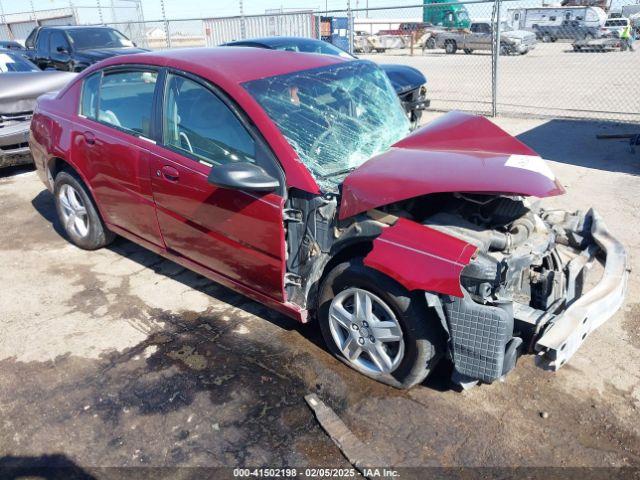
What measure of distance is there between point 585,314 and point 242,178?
5.97ft

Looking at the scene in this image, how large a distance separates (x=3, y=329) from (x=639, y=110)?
37.0 ft

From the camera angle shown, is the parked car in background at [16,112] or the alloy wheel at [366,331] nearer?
the alloy wheel at [366,331]

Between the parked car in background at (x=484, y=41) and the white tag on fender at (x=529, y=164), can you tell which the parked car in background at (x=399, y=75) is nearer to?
the white tag on fender at (x=529, y=164)

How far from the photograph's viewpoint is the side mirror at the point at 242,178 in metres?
2.75

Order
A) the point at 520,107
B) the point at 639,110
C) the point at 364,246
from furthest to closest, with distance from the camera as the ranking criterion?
the point at 520,107 → the point at 639,110 → the point at 364,246

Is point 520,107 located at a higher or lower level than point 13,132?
lower

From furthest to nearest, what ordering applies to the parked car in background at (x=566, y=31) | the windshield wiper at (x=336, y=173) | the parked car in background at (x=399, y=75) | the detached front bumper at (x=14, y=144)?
the parked car in background at (x=566, y=31), the parked car in background at (x=399, y=75), the detached front bumper at (x=14, y=144), the windshield wiper at (x=336, y=173)

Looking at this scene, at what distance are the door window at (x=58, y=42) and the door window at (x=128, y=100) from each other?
28.5 feet

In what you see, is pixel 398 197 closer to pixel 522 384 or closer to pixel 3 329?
pixel 522 384

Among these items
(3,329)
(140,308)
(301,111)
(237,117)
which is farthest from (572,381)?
(3,329)

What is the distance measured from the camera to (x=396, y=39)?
101 feet

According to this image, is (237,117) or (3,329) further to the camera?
(3,329)

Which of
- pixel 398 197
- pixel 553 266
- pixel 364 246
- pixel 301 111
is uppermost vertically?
pixel 301 111

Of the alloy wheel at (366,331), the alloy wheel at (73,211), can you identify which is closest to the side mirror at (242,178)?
the alloy wheel at (366,331)
